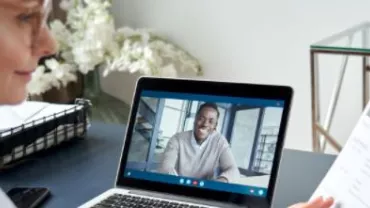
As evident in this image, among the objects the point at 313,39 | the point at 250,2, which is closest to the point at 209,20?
the point at 250,2

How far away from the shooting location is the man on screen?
85 cm

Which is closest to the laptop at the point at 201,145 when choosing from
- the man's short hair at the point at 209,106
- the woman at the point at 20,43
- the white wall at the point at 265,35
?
the man's short hair at the point at 209,106

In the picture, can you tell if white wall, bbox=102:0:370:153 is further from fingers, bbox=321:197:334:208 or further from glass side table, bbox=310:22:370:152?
fingers, bbox=321:197:334:208

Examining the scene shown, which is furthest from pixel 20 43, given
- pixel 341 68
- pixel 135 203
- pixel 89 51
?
pixel 341 68

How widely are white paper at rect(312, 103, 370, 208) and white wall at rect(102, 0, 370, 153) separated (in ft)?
3.42

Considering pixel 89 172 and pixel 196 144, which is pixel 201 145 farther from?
pixel 89 172

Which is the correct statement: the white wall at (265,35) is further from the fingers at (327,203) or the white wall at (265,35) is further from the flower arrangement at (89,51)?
the fingers at (327,203)

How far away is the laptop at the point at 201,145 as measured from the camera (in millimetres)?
836

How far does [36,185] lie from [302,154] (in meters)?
0.53

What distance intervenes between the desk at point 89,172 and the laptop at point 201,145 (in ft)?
0.19

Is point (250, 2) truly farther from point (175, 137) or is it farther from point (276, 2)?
point (175, 137)

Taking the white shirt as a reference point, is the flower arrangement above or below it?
above

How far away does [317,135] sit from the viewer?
1778 mm

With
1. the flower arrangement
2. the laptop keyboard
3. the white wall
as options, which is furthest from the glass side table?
the laptop keyboard
